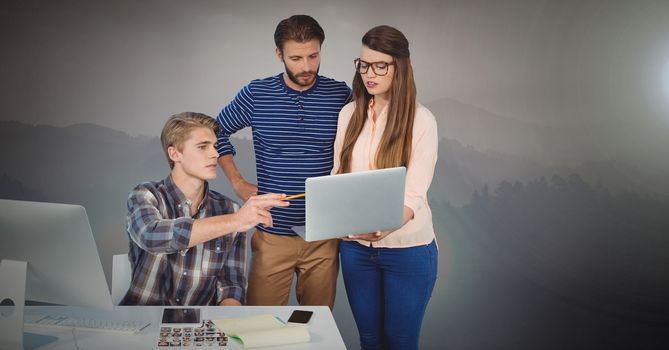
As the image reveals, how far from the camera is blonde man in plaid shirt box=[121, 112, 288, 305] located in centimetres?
244

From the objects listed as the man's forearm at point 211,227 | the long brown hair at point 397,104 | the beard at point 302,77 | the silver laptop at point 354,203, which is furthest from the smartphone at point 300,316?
the beard at point 302,77

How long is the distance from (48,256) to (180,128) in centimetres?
81

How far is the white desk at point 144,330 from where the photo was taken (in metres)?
2.04

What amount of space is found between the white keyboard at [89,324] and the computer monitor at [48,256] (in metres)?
0.08

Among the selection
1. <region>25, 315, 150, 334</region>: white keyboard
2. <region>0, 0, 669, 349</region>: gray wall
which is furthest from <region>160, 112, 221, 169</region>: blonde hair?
<region>0, 0, 669, 349</region>: gray wall

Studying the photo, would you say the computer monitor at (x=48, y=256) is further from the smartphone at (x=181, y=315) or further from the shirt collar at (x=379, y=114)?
the shirt collar at (x=379, y=114)

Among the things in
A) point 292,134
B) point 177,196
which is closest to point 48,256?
point 177,196

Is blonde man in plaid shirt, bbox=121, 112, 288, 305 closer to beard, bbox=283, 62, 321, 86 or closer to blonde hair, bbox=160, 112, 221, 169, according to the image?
blonde hair, bbox=160, 112, 221, 169

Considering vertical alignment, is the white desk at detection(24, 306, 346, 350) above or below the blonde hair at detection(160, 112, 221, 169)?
below

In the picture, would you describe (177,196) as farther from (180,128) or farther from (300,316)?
(300,316)

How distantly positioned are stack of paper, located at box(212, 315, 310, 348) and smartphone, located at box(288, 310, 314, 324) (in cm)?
5

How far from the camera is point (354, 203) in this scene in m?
2.46

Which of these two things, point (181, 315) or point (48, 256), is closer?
point (48, 256)

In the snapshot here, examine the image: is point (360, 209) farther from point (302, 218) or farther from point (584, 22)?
point (584, 22)
